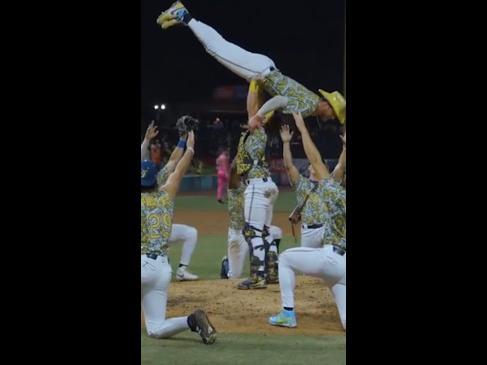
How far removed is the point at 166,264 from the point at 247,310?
2.03 feet

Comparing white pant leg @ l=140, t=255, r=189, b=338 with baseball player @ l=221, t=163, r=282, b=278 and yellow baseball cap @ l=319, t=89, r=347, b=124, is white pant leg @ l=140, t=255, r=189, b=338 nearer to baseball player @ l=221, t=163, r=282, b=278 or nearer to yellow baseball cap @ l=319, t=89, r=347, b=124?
baseball player @ l=221, t=163, r=282, b=278

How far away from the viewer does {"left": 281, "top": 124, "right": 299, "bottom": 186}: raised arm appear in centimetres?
454

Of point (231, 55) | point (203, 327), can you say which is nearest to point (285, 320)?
point (203, 327)

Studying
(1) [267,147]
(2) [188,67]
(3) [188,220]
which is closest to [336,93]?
(1) [267,147]

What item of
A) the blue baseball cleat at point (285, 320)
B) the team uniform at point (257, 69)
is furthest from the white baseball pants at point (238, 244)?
the team uniform at point (257, 69)

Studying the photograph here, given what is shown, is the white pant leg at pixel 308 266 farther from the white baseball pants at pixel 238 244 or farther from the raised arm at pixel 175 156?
the raised arm at pixel 175 156

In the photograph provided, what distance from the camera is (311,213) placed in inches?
A: 182

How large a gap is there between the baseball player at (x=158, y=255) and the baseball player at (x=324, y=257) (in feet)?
1.70

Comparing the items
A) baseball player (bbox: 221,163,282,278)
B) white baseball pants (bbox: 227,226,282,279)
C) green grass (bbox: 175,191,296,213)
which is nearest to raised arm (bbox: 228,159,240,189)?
baseball player (bbox: 221,163,282,278)

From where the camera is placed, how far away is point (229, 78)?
450cm

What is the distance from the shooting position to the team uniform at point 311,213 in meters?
4.55

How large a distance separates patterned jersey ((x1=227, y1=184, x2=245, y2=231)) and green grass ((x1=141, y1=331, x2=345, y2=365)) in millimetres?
852

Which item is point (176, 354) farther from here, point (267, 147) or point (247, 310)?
point (267, 147)

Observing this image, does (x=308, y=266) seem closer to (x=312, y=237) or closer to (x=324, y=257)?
(x=324, y=257)
